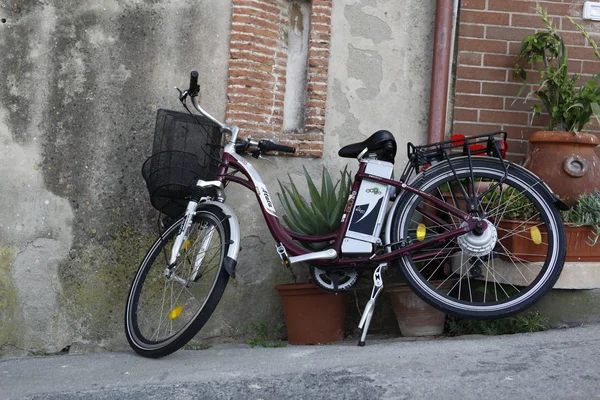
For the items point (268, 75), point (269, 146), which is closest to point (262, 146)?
point (269, 146)

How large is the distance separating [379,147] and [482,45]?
1.46m

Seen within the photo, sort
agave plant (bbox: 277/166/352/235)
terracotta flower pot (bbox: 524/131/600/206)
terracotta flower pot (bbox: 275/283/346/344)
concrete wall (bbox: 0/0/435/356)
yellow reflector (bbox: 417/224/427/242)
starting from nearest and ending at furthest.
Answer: yellow reflector (bbox: 417/224/427/242)
agave plant (bbox: 277/166/352/235)
terracotta flower pot (bbox: 275/283/346/344)
terracotta flower pot (bbox: 524/131/600/206)
concrete wall (bbox: 0/0/435/356)

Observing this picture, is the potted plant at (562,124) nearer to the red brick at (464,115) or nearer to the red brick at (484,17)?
the red brick at (484,17)

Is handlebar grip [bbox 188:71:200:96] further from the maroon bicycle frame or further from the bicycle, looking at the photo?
the maroon bicycle frame

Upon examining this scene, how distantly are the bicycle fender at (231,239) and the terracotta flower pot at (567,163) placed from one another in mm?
1907

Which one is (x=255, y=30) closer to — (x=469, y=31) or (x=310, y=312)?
(x=469, y=31)

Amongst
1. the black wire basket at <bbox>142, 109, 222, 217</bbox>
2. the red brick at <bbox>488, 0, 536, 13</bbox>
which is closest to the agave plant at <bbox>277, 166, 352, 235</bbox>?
the black wire basket at <bbox>142, 109, 222, 217</bbox>

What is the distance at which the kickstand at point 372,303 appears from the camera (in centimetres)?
377

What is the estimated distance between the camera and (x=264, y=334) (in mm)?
4535

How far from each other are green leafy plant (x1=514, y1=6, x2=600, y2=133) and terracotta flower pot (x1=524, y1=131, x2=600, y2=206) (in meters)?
0.12

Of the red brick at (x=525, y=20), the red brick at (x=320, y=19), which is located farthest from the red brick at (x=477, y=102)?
the red brick at (x=320, y=19)

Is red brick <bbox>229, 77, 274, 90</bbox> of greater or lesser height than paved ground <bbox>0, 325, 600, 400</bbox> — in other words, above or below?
above

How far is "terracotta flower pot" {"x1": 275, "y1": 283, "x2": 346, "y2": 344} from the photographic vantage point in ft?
13.8

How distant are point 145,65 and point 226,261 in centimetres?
157
